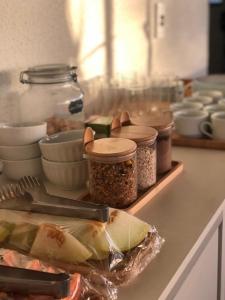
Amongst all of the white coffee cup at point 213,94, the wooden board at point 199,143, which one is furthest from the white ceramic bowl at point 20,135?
the white coffee cup at point 213,94

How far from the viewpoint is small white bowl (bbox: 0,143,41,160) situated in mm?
923

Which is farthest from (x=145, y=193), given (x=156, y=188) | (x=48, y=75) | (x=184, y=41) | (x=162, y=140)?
(x=184, y=41)

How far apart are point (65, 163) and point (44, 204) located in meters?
0.18

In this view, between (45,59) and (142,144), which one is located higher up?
(45,59)

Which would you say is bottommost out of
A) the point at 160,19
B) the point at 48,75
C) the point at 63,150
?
the point at 63,150

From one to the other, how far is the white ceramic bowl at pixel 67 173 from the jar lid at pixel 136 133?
0.08 metres

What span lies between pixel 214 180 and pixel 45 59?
1.72 feet

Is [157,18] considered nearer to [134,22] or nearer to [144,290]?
[134,22]

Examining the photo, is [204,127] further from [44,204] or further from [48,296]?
[48,296]

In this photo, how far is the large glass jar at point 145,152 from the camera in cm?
86

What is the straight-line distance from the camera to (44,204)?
28.7 inches

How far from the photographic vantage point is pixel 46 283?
1.72ft

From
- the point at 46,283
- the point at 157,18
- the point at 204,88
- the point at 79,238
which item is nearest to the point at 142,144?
the point at 79,238

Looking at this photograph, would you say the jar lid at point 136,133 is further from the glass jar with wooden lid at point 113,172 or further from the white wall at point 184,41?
the white wall at point 184,41
